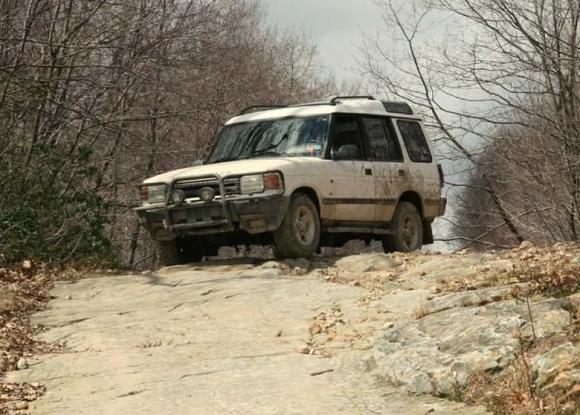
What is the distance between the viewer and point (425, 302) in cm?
803

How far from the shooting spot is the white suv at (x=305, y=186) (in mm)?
11438

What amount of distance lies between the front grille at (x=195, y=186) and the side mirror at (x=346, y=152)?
1.76 metres

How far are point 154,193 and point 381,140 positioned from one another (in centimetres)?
348

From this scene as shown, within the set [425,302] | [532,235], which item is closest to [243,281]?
[425,302]

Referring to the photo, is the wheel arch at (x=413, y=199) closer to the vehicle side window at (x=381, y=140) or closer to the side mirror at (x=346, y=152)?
the vehicle side window at (x=381, y=140)

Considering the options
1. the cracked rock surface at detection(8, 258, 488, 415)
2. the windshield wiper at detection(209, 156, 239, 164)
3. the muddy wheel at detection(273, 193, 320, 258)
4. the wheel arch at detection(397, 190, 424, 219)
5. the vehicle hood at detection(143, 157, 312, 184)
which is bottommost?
the cracked rock surface at detection(8, 258, 488, 415)

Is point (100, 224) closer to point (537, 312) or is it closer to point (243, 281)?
point (243, 281)

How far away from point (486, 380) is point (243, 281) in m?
5.24

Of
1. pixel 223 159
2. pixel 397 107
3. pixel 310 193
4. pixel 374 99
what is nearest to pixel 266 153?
pixel 223 159

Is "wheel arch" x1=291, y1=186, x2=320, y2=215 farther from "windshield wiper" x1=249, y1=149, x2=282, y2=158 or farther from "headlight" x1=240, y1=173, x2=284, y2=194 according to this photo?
"windshield wiper" x1=249, y1=149, x2=282, y2=158

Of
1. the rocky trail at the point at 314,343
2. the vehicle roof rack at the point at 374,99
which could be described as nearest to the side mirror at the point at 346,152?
the vehicle roof rack at the point at 374,99

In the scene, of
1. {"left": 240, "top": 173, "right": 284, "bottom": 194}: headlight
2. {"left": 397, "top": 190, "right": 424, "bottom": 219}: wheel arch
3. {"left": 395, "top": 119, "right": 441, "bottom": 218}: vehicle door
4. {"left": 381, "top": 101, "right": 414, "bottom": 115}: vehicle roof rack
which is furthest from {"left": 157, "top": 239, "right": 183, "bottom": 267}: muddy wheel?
{"left": 381, "top": 101, "right": 414, "bottom": 115}: vehicle roof rack

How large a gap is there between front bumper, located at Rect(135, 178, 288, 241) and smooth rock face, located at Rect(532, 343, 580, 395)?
617 centimetres

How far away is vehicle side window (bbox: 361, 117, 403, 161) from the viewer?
1310 centimetres
